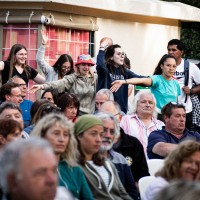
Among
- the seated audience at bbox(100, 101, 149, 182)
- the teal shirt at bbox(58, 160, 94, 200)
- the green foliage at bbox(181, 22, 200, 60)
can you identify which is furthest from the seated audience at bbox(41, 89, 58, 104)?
the green foliage at bbox(181, 22, 200, 60)

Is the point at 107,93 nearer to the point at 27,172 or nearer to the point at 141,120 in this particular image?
the point at 141,120

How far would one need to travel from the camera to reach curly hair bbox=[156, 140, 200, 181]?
27.3 ft

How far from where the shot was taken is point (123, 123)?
1287cm

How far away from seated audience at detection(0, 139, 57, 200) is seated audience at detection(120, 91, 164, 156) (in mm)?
7144

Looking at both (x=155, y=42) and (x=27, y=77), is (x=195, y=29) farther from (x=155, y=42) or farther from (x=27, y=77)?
(x=27, y=77)

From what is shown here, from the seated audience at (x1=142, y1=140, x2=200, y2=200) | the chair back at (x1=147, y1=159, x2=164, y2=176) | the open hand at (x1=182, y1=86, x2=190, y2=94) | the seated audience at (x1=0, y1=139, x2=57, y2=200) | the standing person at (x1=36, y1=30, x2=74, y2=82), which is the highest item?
the standing person at (x1=36, y1=30, x2=74, y2=82)

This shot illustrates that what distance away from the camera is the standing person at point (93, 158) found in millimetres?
9188

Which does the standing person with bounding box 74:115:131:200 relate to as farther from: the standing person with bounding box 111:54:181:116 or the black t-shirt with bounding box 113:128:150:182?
the standing person with bounding box 111:54:181:116

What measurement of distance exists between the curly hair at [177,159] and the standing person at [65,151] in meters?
0.69

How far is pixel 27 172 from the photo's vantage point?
560 centimetres

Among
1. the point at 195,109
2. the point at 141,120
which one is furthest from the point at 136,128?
→ the point at 195,109

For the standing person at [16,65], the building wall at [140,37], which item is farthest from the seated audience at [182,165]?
the building wall at [140,37]

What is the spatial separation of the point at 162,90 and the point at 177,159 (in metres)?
7.15

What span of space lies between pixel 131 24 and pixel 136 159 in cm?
1263
